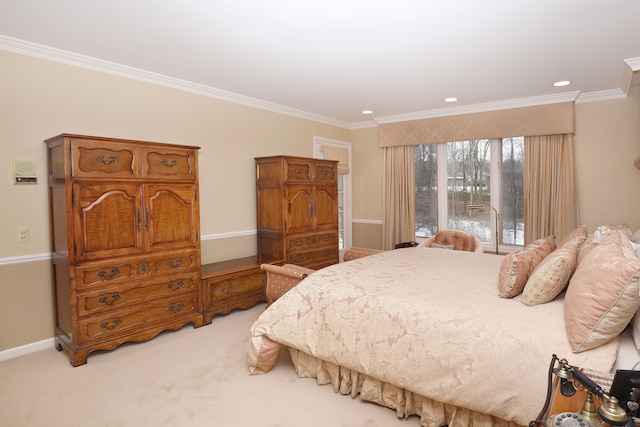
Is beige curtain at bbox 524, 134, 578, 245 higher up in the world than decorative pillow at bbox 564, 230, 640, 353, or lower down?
higher up

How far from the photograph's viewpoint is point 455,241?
15.8 feet

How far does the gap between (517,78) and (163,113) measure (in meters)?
3.78

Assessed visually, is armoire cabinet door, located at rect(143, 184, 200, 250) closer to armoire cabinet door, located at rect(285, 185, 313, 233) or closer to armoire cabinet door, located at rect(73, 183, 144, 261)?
armoire cabinet door, located at rect(73, 183, 144, 261)

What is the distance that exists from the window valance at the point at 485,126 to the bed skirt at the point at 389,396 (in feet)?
13.0

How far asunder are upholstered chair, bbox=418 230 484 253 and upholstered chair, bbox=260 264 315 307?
190 cm

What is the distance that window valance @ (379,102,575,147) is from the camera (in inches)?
183

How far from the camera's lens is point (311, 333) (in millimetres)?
2527

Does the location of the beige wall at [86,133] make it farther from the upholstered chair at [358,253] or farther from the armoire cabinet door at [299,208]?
the upholstered chair at [358,253]

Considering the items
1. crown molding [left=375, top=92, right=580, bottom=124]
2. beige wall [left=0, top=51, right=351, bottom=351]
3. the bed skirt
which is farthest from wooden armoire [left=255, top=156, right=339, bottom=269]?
the bed skirt

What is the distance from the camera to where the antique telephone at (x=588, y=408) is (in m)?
1.01

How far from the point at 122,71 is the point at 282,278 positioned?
8.25 feet

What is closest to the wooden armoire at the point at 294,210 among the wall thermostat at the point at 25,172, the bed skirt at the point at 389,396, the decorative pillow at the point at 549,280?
the bed skirt at the point at 389,396

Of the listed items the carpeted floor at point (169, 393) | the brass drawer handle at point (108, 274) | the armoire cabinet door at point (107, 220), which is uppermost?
the armoire cabinet door at point (107, 220)

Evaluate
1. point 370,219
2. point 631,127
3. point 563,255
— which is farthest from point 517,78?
point 370,219
